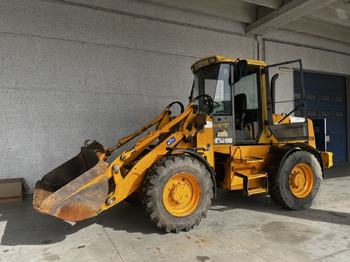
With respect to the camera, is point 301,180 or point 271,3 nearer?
point 301,180

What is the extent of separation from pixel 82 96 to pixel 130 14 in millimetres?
2575

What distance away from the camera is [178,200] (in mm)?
3779

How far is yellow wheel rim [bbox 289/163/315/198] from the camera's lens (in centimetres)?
478

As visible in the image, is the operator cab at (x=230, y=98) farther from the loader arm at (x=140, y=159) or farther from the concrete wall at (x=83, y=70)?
the concrete wall at (x=83, y=70)

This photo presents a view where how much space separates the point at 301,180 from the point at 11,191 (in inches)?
226

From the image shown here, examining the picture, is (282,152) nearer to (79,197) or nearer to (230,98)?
(230,98)

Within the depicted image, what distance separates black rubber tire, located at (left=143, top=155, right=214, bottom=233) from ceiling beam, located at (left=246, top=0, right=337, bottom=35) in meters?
5.74

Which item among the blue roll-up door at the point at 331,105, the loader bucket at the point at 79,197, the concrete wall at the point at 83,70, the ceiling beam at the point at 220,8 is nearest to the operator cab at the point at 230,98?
the loader bucket at the point at 79,197

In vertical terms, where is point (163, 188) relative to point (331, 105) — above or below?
below

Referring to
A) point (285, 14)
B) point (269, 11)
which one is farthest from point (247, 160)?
point (269, 11)

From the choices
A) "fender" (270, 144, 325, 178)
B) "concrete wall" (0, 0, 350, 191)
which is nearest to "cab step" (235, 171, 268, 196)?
"fender" (270, 144, 325, 178)

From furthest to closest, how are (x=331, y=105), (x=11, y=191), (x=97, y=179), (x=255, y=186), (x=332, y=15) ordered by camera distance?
(x=331, y=105) < (x=332, y=15) < (x=11, y=191) < (x=255, y=186) < (x=97, y=179)

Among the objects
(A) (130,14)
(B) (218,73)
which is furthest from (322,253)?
(A) (130,14)

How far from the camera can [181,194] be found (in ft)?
12.5
